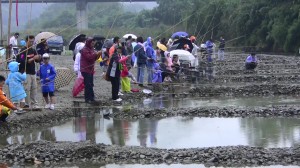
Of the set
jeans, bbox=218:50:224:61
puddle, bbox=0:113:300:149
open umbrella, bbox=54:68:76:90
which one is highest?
→ jeans, bbox=218:50:224:61

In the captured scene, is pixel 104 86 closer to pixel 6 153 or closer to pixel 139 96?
pixel 139 96

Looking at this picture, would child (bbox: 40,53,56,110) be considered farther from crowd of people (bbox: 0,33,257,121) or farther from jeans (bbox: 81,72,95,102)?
jeans (bbox: 81,72,95,102)

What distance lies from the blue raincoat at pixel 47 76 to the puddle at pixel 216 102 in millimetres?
2591

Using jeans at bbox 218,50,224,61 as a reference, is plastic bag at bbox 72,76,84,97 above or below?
below

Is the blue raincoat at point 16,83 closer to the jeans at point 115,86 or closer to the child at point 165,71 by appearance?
the jeans at point 115,86

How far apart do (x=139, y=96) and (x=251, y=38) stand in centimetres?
3156

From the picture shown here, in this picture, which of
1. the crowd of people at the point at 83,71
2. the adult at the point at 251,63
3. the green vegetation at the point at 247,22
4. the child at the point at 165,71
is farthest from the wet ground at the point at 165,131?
the green vegetation at the point at 247,22

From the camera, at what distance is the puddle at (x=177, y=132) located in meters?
9.76

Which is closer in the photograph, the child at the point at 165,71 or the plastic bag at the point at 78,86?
the plastic bag at the point at 78,86

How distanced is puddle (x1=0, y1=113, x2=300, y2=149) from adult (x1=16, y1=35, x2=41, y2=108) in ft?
4.30

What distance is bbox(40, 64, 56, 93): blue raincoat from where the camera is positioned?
13039mm

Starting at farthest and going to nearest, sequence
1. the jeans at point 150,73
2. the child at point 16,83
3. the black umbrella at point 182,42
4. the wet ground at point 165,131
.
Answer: the black umbrella at point 182,42 → the jeans at point 150,73 → the child at point 16,83 → the wet ground at point 165,131

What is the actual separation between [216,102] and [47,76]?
4954 millimetres

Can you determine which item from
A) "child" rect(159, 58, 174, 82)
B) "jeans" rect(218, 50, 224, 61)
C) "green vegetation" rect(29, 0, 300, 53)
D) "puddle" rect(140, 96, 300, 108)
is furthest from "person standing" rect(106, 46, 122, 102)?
"green vegetation" rect(29, 0, 300, 53)
